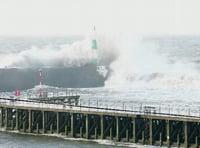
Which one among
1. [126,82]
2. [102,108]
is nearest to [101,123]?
[102,108]

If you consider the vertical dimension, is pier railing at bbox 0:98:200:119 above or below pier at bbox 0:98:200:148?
above

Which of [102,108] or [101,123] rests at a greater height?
[102,108]

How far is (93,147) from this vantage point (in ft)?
211

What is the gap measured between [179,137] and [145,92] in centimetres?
3806

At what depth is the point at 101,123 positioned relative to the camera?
6662 cm

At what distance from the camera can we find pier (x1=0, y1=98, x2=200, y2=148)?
63344mm

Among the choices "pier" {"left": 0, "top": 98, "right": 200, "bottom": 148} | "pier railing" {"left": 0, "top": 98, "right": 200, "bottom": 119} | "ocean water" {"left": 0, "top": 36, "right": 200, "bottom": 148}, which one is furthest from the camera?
"ocean water" {"left": 0, "top": 36, "right": 200, "bottom": 148}

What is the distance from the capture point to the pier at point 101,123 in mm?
63344

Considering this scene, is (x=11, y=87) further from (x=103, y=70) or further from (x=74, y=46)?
(x=74, y=46)

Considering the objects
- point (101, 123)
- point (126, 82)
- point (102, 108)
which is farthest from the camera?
point (126, 82)

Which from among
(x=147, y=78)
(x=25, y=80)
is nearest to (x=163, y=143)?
(x=25, y=80)

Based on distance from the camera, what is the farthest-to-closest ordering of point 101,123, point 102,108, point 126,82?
1. point 126,82
2. point 102,108
3. point 101,123

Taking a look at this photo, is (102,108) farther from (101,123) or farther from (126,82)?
(126,82)

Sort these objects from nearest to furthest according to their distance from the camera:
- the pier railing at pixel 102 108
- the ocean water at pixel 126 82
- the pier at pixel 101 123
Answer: the pier at pixel 101 123, the pier railing at pixel 102 108, the ocean water at pixel 126 82
